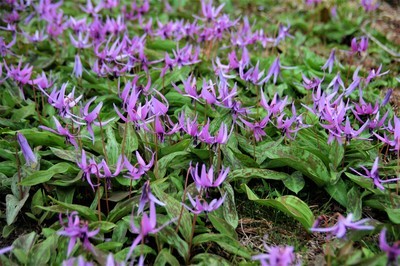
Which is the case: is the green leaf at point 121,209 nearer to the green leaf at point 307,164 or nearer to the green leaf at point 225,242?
the green leaf at point 225,242

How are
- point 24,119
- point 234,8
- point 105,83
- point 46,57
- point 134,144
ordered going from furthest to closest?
point 234,8 < point 46,57 < point 105,83 < point 24,119 < point 134,144

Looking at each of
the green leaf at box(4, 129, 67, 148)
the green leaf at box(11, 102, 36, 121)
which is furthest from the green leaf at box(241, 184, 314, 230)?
the green leaf at box(11, 102, 36, 121)

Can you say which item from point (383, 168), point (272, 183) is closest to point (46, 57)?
point (272, 183)

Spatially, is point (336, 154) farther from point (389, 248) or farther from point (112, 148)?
point (112, 148)

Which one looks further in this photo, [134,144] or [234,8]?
[234,8]

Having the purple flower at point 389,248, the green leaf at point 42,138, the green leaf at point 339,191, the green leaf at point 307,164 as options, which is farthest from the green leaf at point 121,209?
the purple flower at point 389,248

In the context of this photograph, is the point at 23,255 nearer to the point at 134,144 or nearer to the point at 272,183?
the point at 134,144

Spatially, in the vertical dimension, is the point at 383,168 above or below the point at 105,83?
above
